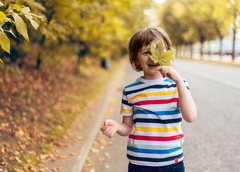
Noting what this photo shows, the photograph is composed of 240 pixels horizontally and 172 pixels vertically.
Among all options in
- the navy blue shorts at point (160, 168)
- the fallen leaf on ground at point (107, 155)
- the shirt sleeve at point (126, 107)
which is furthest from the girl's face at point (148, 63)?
the fallen leaf on ground at point (107, 155)

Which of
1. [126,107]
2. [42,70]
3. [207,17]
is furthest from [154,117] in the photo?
[207,17]

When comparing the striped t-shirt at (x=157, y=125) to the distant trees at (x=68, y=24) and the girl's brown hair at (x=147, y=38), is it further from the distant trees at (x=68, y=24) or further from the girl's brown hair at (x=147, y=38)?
the distant trees at (x=68, y=24)

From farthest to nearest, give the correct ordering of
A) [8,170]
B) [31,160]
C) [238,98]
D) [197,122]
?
[238,98], [197,122], [31,160], [8,170]

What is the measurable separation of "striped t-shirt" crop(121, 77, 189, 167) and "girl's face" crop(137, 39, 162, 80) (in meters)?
0.04

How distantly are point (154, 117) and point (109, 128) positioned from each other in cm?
32

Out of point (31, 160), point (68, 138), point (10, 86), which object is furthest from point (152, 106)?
point (10, 86)

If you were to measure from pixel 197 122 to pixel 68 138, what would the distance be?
3.00 m

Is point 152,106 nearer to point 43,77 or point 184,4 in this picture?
point 43,77

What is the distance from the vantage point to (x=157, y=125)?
1762 mm

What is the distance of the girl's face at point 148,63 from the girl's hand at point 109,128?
0.42m

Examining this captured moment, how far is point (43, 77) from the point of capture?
8.32 m

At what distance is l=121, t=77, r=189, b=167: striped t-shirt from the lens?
1750 millimetres

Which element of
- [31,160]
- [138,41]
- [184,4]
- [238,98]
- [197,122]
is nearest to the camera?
[138,41]

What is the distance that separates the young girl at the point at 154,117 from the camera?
1.75m
